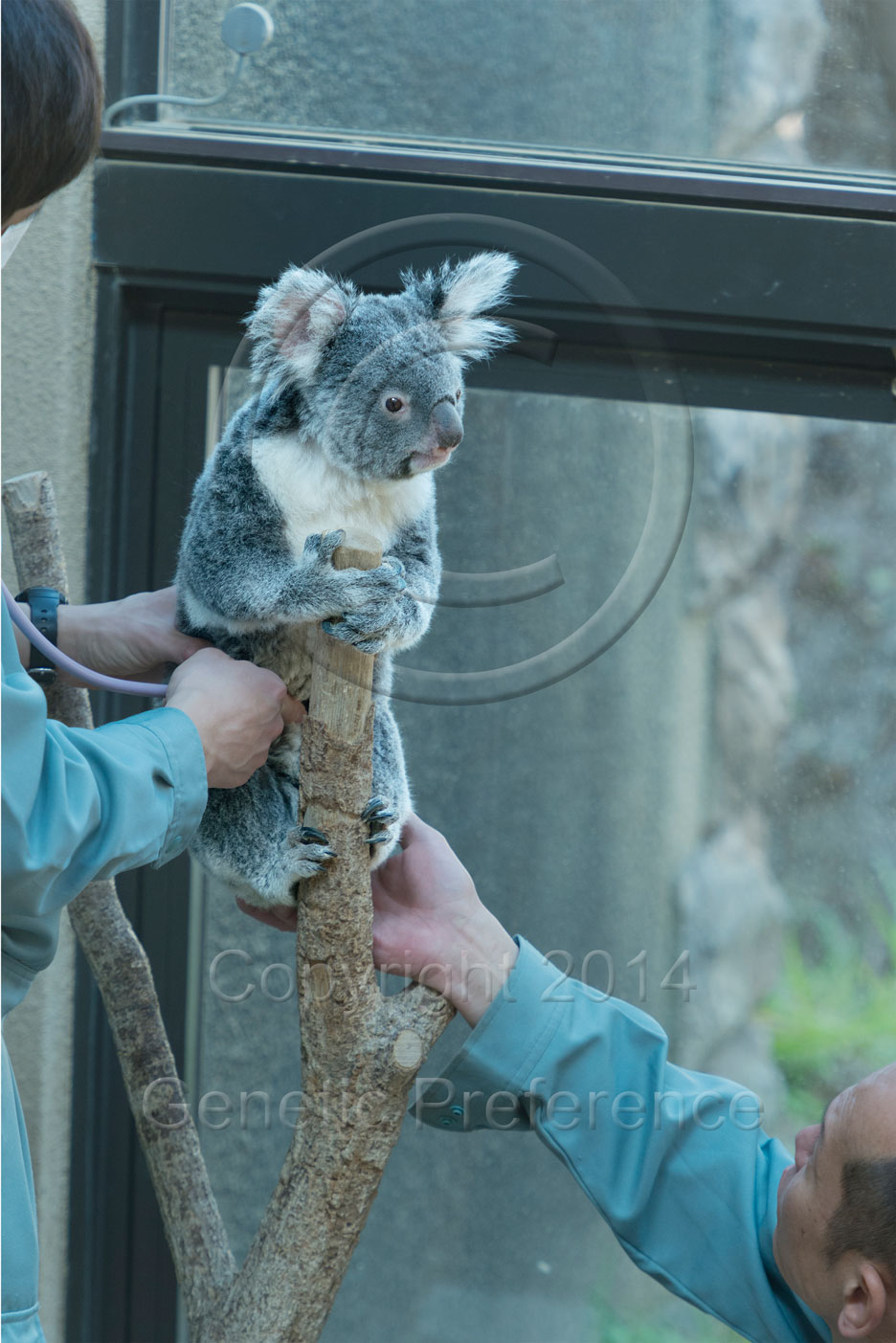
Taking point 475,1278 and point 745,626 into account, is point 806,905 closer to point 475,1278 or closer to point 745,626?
point 745,626

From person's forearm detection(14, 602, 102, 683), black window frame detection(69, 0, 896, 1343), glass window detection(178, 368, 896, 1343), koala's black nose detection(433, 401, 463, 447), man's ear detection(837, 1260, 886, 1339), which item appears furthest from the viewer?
glass window detection(178, 368, 896, 1343)

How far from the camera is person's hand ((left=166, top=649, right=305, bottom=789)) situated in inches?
37.7

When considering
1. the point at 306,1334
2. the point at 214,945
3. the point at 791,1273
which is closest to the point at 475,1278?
the point at 214,945

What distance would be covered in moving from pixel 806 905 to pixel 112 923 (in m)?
1.08

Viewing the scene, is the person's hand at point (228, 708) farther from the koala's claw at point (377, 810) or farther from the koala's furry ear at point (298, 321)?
the koala's furry ear at point (298, 321)

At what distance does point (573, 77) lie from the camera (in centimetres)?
163

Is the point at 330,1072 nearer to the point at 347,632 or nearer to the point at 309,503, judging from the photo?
the point at 347,632

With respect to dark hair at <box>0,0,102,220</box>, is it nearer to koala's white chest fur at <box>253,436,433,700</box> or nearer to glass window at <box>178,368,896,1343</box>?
koala's white chest fur at <box>253,436,433,700</box>

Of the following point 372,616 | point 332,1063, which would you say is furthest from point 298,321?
point 332,1063

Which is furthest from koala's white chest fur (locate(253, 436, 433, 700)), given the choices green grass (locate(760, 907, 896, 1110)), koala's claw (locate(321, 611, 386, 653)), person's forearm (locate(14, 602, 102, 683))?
green grass (locate(760, 907, 896, 1110))

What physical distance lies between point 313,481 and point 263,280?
0.55 metres

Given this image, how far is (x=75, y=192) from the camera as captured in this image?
1512mm

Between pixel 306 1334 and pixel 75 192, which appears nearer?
pixel 306 1334

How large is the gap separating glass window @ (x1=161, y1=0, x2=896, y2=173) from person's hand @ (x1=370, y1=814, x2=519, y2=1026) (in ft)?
3.44
